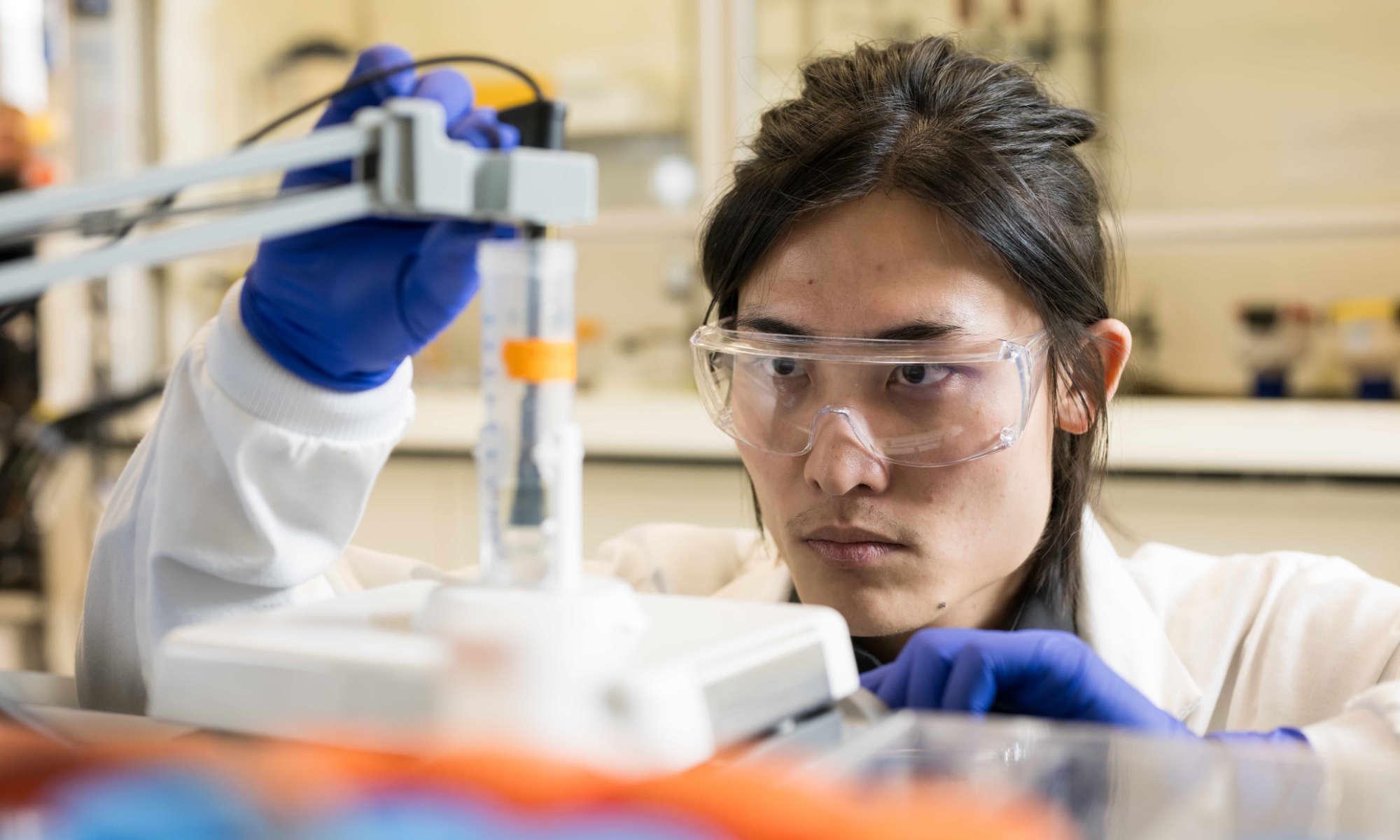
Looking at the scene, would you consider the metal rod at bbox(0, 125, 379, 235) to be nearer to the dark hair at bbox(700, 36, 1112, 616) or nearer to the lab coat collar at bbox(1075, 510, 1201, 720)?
the dark hair at bbox(700, 36, 1112, 616)

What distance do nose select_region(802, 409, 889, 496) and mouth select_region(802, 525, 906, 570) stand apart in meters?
0.04

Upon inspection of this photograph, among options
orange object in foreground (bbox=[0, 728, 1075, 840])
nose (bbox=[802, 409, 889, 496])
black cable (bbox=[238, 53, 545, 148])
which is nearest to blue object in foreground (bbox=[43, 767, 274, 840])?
orange object in foreground (bbox=[0, 728, 1075, 840])

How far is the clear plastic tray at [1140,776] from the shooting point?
1.69 ft

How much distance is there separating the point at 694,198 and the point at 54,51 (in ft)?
6.98

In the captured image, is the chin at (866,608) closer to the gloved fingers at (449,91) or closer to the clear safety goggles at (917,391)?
the clear safety goggles at (917,391)

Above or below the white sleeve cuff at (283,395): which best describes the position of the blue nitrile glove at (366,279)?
above

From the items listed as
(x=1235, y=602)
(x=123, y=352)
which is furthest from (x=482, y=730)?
(x=123, y=352)

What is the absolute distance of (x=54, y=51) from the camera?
396 centimetres

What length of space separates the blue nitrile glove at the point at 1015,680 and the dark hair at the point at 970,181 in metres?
0.53

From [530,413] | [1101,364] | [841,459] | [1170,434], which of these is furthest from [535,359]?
[1170,434]

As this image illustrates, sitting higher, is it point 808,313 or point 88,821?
point 808,313

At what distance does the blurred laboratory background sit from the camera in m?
2.64

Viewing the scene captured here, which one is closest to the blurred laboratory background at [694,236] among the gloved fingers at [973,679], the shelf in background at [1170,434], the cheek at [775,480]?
the shelf in background at [1170,434]

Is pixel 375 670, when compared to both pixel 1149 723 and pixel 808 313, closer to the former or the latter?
pixel 1149 723
